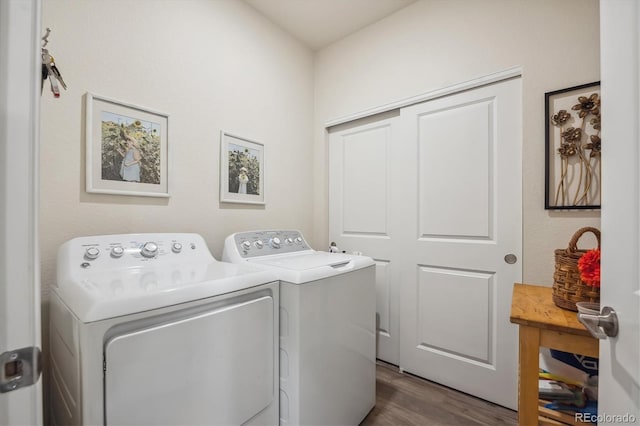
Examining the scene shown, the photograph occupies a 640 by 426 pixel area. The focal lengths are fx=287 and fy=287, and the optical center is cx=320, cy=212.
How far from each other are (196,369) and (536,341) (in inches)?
46.8

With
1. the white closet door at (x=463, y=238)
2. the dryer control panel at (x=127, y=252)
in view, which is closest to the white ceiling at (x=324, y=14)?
the white closet door at (x=463, y=238)

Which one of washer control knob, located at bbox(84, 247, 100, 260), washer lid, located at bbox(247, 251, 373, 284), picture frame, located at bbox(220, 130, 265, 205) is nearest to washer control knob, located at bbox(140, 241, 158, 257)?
washer control knob, located at bbox(84, 247, 100, 260)

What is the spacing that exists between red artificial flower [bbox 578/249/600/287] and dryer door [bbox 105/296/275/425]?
3.94 feet

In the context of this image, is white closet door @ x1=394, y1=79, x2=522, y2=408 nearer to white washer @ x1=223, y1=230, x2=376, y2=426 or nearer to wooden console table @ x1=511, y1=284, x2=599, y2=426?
white washer @ x1=223, y1=230, x2=376, y2=426

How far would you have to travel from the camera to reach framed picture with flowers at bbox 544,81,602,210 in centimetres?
146

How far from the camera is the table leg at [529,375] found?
1.02 meters

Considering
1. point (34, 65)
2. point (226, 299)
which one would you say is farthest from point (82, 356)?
point (34, 65)

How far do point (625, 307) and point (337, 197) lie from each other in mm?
2107

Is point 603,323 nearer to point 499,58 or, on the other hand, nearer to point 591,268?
point 591,268

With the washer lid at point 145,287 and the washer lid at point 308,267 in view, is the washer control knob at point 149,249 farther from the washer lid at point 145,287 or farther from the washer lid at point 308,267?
the washer lid at point 308,267

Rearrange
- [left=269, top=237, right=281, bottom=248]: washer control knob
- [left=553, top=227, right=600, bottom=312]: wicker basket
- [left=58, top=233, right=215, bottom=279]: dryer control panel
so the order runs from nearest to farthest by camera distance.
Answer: [left=553, top=227, right=600, bottom=312]: wicker basket → [left=58, top=233, right=215, bottom=279]: dryer control panel → [left=269, top=237, right=281, bottom=248]: washer control knob

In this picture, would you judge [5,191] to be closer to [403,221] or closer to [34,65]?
[34,65]

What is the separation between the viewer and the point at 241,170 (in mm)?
2064

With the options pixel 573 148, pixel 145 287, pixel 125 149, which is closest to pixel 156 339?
pixel 145 287
